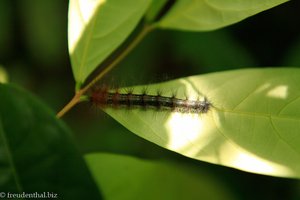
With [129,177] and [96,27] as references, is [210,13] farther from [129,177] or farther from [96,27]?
[129,177]

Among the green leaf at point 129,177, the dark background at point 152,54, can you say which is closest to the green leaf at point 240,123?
the green leaf at point 129,177

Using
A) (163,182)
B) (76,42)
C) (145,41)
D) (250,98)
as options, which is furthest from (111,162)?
(145,41)

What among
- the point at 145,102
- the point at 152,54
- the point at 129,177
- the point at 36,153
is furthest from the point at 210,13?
the point at 152,54

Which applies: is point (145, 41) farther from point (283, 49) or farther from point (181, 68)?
point (283, 49)

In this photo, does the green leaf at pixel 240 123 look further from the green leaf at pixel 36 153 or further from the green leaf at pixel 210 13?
the green leaf at pixel 36 153

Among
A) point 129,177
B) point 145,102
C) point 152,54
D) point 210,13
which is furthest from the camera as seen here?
point 152,54

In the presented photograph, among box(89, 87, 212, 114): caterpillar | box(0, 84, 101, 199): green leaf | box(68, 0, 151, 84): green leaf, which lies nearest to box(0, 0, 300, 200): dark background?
box(89, 87, 212, 114): caterpillar
